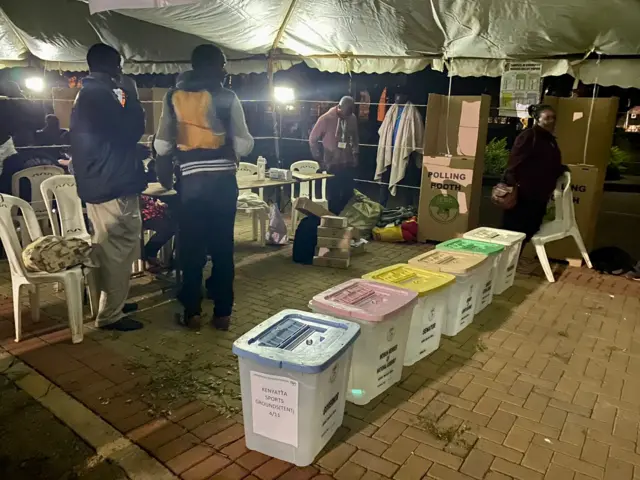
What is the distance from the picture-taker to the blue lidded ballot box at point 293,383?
2373 millimetres

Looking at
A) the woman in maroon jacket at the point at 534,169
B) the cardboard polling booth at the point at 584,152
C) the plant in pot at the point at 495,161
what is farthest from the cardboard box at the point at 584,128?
the woman in maroon jacket at the point at 534,169

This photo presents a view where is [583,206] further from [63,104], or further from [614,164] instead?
[63,104]

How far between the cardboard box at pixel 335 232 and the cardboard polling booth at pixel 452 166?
1.62 m

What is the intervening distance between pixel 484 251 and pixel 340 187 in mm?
3837

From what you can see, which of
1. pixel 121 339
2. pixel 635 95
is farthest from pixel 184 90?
pixel 635 95

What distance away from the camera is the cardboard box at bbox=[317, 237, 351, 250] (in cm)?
581

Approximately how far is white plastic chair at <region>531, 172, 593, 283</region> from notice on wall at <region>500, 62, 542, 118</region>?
119cm

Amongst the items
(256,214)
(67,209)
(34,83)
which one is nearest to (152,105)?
(34,83)

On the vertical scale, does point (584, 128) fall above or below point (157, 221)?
above

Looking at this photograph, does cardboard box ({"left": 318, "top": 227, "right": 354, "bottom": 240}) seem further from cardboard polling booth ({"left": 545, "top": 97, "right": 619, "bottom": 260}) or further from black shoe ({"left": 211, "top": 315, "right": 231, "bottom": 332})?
cardboard polling booth ({"left": 545, "top": 97, "right": 619, "bottom": 260})

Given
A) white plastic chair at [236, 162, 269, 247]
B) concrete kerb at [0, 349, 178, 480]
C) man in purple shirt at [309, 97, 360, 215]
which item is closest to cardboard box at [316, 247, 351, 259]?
white plastic chair at [236, 162, 269, 247]

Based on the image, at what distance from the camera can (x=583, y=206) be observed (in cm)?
614

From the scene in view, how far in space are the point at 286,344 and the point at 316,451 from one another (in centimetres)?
57

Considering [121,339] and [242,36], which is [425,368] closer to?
[121,339]
